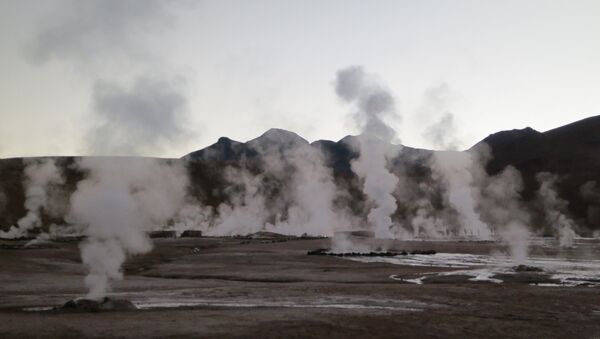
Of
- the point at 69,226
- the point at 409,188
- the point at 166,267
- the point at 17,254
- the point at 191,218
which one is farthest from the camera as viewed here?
the point at 409,188

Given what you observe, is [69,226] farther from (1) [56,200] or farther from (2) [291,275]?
(2) [291,275]

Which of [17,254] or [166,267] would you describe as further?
[17,254]

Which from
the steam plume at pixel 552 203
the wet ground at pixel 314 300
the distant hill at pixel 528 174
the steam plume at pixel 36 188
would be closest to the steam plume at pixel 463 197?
the distant hill at pixel 528 174

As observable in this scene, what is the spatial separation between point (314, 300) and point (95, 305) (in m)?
7.86

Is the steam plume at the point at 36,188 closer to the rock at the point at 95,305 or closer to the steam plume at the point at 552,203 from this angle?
the rock at the point at 95,305

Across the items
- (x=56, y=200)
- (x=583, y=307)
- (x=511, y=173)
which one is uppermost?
(x=511, y=173)

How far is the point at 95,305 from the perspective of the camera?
19.6 meters

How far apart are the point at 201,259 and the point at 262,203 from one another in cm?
9589

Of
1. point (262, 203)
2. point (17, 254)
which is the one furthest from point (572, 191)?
point (17, 254)

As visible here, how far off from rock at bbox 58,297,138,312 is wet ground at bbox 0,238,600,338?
48 cm

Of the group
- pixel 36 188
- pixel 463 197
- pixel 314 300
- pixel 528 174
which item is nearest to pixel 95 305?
pixel 314 300

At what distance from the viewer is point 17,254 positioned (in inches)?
1769

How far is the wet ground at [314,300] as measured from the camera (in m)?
16.6

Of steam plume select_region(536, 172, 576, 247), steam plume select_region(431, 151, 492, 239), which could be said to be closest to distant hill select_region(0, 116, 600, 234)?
steam plume select_region(536, 172, 576, 247)
